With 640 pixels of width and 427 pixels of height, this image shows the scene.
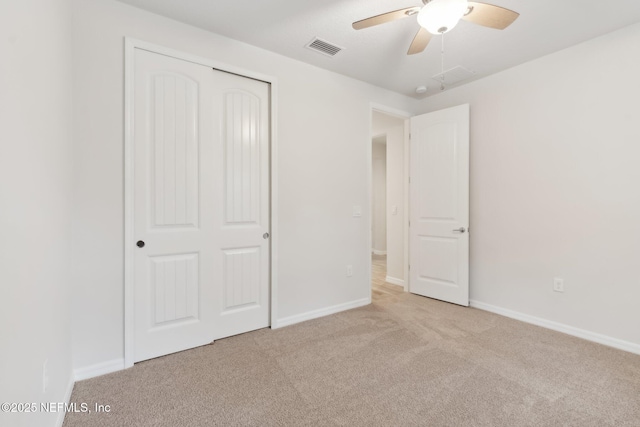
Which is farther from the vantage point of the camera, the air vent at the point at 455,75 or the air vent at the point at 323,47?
the air vent at the point at 455,75

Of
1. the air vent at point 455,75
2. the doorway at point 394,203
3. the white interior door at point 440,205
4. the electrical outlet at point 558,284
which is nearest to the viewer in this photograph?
the electrical outlet at point 558,284

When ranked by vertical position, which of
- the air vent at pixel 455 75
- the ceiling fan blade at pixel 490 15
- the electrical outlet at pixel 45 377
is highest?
the air vent at pixel 455 75

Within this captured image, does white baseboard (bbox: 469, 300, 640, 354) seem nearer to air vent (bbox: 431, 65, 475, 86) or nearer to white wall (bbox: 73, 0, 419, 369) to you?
white wall (bbox: 73, 0, 419, 369)

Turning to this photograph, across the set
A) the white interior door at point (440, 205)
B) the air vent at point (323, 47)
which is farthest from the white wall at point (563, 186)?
the air vent at point (323, 47)

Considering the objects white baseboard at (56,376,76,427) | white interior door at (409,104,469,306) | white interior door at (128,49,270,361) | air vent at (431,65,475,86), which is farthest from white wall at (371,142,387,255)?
white baseboard at (56,376,76,427)

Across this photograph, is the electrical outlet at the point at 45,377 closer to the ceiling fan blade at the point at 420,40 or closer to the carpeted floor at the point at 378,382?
the carpeted floor at the point at 378,382

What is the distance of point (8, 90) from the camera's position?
964 millimetres

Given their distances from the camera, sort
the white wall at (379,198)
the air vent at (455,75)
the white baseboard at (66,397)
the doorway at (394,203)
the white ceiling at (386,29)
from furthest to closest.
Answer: the white wall at (379,198) < the doorway at (394,203) < the air vent at (455,75) < the white ceiling at (386,29) < the white baseboard at (66,397)

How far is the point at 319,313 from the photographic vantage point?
3018 mm

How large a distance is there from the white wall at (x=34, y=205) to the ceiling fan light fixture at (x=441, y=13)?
179 centimetres

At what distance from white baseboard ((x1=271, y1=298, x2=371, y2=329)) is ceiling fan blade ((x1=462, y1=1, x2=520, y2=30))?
8.90ft

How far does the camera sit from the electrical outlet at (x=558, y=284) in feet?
8.85

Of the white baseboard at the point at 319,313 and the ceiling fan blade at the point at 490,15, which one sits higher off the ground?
the ceiling fan blade at the point at 490,15

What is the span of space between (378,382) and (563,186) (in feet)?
8.08
